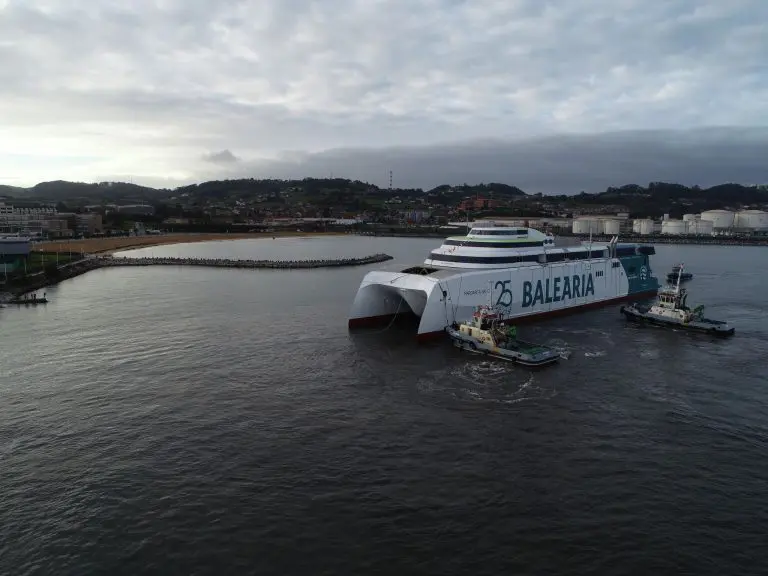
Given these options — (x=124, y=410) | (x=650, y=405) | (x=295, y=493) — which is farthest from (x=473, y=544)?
(x=124, y=410)

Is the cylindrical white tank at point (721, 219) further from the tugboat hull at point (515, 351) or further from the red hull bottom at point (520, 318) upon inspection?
the tugboat hull at point (515, 351)

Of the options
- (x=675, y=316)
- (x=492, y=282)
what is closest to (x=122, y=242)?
(x=492, y=282)

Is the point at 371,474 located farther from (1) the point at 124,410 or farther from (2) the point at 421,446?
(1) the point at 124,410

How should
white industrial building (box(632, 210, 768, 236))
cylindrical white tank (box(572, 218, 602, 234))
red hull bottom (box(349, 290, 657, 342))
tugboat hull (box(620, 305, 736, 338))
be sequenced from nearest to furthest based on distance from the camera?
red hull bottom (box(349, 290, 657, 342)) < tugboat hull (box(620, 305, 736, 338)) < white industrial building (box(632, 210, 768, 236)) < cylindrical white tank (box(572, 218, 602, 234))

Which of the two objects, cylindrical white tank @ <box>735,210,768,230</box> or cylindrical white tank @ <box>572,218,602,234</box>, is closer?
cylindrical white tank @ <box>572,218,602,234</box>

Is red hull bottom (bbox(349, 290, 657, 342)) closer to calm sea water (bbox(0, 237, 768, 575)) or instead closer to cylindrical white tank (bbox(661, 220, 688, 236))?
calm sea water (bbox(0, 237, 768, 575))

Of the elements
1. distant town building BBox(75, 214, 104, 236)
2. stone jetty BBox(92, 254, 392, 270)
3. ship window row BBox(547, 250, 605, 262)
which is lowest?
stone jetty BBox(92, 254, 392, 270)

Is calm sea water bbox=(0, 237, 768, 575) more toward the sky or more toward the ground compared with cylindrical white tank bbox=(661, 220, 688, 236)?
more toward the ground

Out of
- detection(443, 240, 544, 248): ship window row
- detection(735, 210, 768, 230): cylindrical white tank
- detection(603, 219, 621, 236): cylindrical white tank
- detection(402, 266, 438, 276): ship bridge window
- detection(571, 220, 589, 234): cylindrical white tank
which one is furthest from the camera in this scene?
detection(735, 210, 768, 230): cylindrical white tank

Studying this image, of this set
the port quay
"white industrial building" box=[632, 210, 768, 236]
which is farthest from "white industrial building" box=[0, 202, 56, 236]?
"white industrial building" box=[632, 210, 768, 236]
